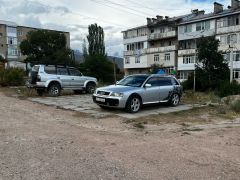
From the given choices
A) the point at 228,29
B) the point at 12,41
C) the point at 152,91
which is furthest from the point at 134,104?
the point at 12,41

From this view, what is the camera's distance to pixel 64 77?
17438 millimetres

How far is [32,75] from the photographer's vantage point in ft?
54.6

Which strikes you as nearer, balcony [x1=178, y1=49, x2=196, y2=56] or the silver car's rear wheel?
the silver car's rear wheel

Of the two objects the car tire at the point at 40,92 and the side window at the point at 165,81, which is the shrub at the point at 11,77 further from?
the side window at the point at 165,81

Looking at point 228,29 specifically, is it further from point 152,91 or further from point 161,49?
point 152,91

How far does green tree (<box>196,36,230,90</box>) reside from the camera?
1110 inches

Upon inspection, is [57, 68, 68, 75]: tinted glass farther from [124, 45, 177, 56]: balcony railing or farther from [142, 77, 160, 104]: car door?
Answer: [124, 45, 177, 56]: balcony railing

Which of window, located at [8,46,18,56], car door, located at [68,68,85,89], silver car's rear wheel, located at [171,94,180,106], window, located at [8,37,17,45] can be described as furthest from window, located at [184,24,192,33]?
window, located at [8,46,18,56]

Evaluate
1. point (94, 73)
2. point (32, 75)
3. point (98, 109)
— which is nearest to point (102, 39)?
point (94, 73)

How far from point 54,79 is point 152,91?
715 cm

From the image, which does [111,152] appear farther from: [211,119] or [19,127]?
[211,119]

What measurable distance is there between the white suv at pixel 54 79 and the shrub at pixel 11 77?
7.69 metres

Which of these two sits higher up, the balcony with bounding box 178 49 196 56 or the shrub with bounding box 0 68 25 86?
the balcony with bounding box 178 49 196 56

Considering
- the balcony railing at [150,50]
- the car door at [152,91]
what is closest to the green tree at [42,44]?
the balcony railing at [150,50]
